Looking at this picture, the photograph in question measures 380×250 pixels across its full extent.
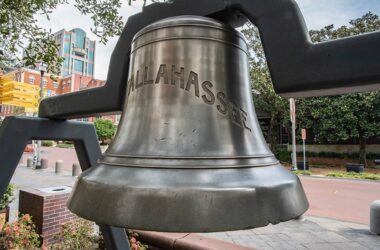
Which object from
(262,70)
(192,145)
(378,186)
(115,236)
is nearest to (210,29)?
(192,145)

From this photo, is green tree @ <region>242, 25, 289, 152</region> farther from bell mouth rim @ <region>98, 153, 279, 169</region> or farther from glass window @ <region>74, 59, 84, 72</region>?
glass window @ <region>74, 59, 84, 72</region>

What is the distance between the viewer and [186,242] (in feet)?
11.5

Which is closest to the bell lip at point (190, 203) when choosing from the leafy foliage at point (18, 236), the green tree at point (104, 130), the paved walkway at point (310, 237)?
the leafy foliage at point (18, 236)

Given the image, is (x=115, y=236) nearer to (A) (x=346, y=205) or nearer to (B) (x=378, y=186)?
(A) (x=346, y=205)

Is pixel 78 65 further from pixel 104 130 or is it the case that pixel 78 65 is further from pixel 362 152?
pixel 362 152

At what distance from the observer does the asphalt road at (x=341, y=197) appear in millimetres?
8320

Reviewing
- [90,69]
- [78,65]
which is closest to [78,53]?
[78,65]

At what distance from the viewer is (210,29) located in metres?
1.09

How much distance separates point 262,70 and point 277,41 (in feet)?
64.7

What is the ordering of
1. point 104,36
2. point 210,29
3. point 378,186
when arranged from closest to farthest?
point 210,29 < point 104,36 < point 378,186

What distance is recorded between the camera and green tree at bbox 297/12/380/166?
62.0ft

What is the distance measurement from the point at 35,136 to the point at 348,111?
68.9 ft

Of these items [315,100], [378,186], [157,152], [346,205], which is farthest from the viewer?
[315,100]

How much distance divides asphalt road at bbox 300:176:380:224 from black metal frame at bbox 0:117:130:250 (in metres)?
7.59
